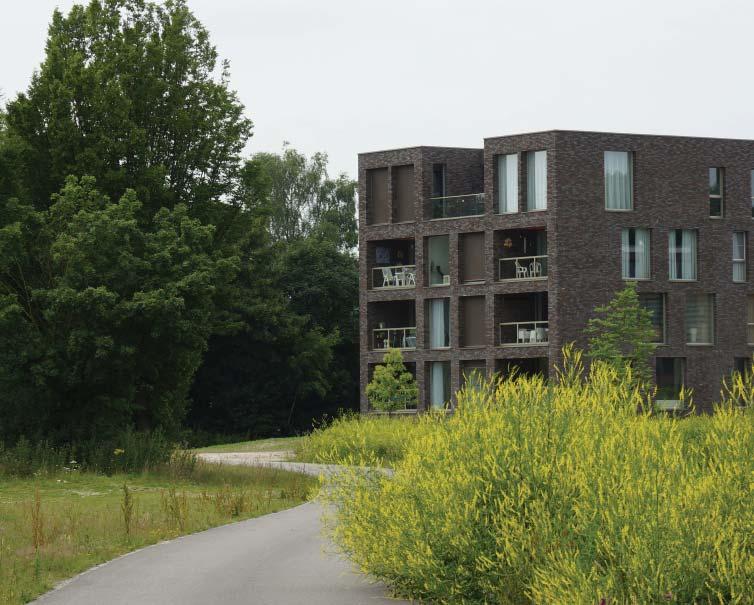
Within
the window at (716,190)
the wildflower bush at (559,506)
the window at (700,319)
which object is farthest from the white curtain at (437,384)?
the wildflower bush at (559,506)

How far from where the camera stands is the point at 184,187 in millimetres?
42094

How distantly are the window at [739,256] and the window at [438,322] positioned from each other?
40.5ft

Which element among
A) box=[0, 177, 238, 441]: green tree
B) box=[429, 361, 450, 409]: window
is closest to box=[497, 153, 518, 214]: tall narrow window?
box=[429, 361, 450, 409]: window

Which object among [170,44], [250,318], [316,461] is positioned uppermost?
[170,44]

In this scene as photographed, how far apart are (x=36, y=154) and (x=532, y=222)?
23490 mm

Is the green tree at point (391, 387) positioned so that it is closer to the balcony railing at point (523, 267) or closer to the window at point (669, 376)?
the balcony railing at point (523, 267)

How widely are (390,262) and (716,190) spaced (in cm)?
1484

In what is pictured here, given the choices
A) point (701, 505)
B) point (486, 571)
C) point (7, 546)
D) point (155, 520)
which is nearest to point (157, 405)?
point (155, 520)

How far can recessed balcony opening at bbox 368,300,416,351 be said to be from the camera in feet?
196

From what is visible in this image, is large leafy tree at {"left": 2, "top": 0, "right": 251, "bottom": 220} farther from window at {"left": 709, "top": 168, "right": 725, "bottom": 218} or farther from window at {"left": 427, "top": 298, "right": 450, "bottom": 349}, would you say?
window at {"left": 709, "top": 168, "right": 725, "bottom": 218}

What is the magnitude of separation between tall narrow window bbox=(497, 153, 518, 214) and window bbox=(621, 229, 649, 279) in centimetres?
472

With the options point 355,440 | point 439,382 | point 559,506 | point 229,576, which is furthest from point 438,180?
point 559,506

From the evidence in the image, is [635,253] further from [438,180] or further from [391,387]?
[391,387]

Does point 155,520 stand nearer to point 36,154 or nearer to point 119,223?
point 119,223
